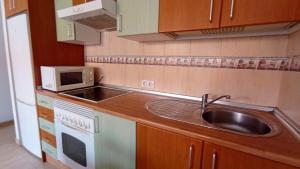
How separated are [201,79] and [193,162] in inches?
27.8

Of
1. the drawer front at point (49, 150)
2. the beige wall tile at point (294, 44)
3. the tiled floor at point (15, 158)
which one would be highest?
the beige wall tile at point (294, 44)

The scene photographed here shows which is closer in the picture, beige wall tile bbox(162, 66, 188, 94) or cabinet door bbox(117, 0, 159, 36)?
cabinet door bbox(117, 0, 159, 36)

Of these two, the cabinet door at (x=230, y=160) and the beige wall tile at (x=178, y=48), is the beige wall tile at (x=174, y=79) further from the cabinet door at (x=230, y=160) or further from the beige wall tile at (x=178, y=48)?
the cabinet door at (x=230, y=160)

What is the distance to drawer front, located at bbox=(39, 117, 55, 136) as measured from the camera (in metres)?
1.65

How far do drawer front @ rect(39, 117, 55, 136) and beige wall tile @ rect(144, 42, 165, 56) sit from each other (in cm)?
123

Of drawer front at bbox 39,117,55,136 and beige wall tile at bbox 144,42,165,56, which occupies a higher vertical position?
beige wall tile at bbox 144,42,165,56

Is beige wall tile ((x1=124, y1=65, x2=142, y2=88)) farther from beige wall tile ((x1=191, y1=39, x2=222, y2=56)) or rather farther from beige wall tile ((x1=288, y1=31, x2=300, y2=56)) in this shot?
beige wall tile ((x1=288, y1=31, x2=300, y2=56))

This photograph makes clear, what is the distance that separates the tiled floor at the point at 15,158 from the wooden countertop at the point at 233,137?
1.27m

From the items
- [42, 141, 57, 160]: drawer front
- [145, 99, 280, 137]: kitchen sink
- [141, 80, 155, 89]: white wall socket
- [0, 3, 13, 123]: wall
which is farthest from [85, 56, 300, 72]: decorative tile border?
[0, 3, 13, 123]: wall

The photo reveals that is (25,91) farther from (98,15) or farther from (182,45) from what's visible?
(182,45)

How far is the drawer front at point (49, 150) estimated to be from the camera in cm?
169

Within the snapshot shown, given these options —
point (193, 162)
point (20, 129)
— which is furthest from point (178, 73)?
point (20, 129)

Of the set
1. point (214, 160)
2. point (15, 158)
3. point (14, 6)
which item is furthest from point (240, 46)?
point (15, 158)

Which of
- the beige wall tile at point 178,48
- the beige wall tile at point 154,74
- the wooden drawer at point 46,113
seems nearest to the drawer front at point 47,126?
the wooden drawer at point 46,113
